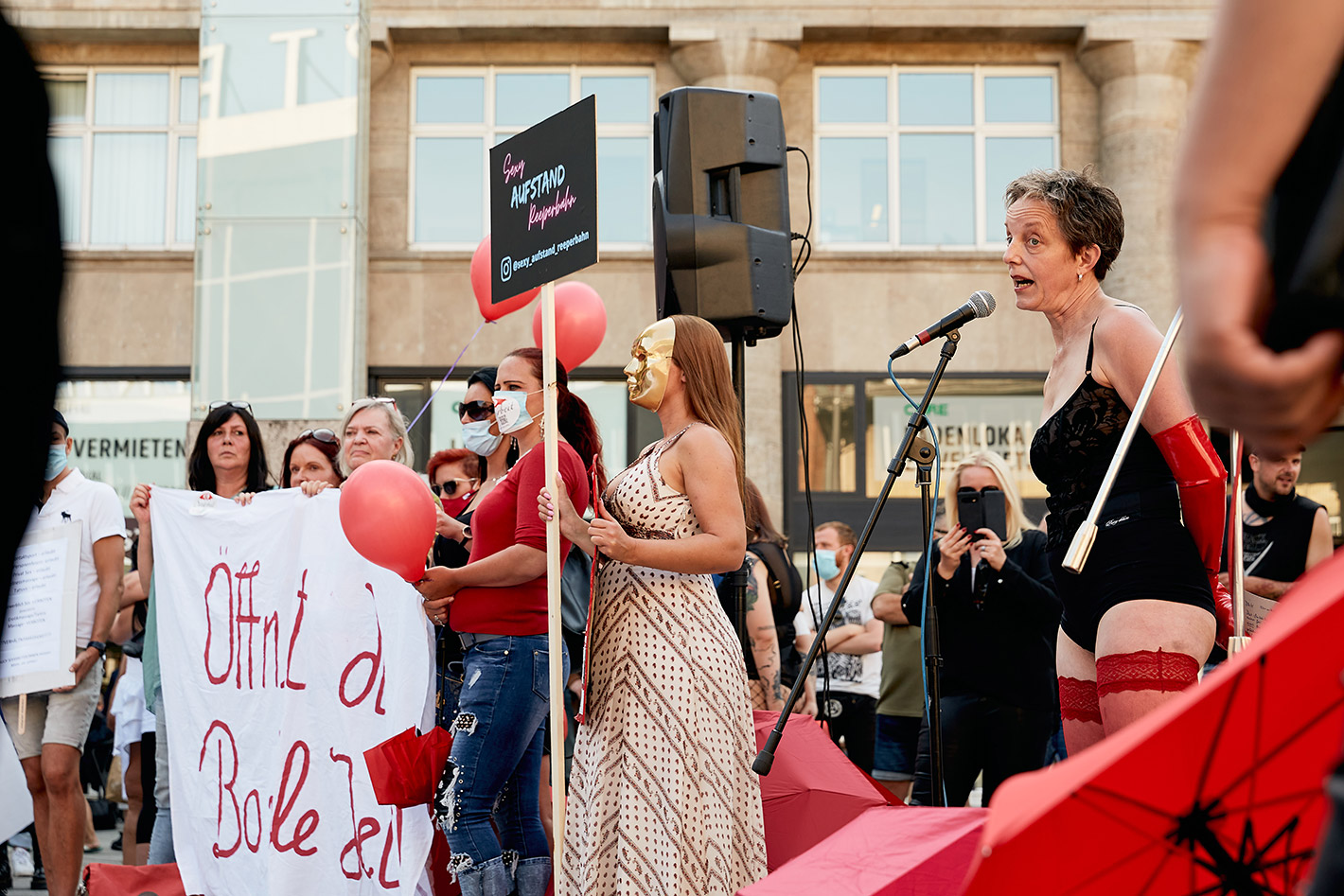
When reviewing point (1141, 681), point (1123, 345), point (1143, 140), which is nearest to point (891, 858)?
point (1141, 681)

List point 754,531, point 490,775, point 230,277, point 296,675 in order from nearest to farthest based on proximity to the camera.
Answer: point 490,775 < point 296,675 < point 754,531 < point 230,277

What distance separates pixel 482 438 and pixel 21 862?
470 centimetres

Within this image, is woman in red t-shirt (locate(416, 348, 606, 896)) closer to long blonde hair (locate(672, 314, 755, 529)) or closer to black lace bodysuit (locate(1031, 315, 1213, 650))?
long blonde hair (locate(672, 314, 755, 529))

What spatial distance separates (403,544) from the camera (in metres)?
4.25

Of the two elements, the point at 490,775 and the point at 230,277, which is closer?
the point at 490,775

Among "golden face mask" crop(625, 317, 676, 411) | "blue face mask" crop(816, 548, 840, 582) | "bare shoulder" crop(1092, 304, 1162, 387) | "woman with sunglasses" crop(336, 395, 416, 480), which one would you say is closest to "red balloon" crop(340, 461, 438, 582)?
"golden face mask" crop(625, 317, 676, 411)

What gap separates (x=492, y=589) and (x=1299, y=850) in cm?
314

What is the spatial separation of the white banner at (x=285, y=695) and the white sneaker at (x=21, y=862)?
3072mm

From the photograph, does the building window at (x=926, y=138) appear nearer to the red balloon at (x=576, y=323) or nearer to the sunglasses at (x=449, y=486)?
the sunglasses at (x=449, y=486)

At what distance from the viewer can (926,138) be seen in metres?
14.6

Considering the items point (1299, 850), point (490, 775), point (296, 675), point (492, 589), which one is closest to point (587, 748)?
point (490, 775)

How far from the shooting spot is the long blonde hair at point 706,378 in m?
3.95

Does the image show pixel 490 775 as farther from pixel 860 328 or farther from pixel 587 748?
pixel 860 328

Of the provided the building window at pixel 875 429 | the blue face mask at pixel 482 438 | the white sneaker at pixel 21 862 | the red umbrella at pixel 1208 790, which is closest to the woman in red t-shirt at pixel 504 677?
the blue face mask at pixel 482 438
